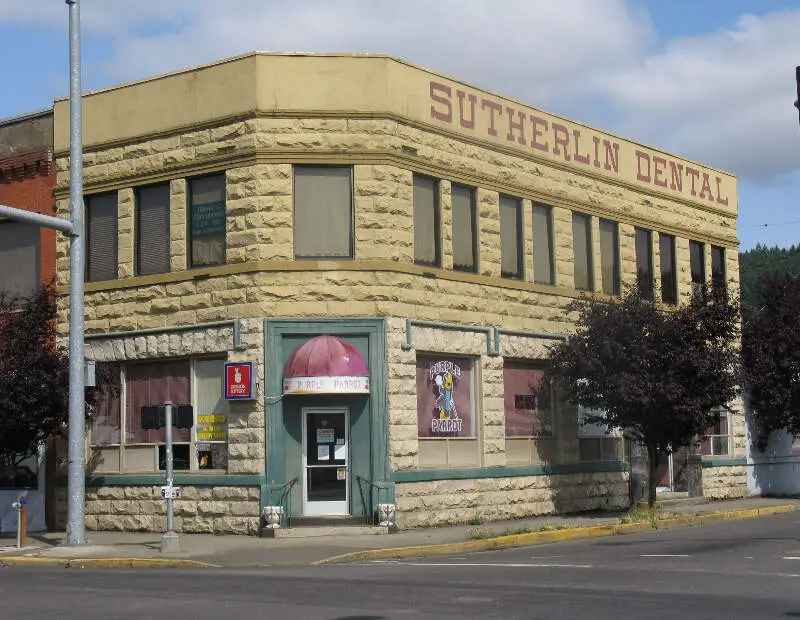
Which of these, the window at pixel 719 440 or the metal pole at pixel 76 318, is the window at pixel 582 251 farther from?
the metal pole at pixel 76 318

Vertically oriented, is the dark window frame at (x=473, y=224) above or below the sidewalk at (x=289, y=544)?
above

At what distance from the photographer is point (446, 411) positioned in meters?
27.5

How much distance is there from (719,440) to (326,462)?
15.6 meters

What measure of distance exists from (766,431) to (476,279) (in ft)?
47.3

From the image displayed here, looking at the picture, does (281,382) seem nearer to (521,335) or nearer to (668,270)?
(521,335)

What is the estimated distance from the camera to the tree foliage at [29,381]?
25.3m

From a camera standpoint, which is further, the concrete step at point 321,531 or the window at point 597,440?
the window at point 597,440

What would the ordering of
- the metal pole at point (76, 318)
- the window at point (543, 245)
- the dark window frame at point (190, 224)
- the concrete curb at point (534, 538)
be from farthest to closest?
the window at point (543, 245) → the dark window frame at point (190, 224) → the metal pole at point (76, 318) → the concrete curb at point (534, 538)

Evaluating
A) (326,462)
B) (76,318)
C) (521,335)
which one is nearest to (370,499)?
(326,462)

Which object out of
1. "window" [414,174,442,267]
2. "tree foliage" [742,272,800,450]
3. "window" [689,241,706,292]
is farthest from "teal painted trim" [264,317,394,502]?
"tree foliage" [742,272,800,450]

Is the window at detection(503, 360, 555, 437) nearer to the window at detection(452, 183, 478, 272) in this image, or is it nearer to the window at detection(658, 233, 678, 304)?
the window at detection(452, 183, 478, 272)

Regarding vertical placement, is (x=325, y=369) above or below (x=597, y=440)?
above

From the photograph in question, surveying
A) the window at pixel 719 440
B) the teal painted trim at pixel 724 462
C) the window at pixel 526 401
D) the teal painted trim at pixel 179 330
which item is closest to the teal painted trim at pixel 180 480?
the teal painted trim at pixel 179 330

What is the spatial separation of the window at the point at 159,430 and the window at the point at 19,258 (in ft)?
12.1
